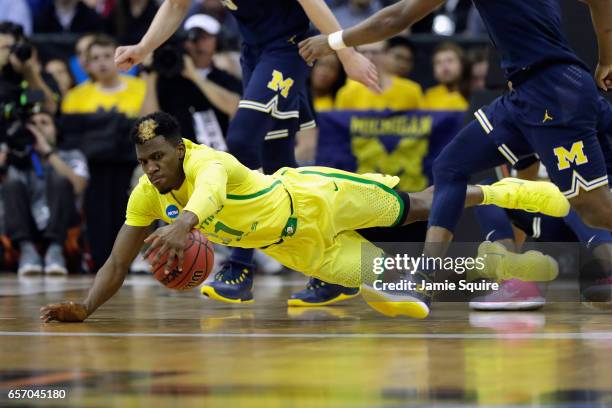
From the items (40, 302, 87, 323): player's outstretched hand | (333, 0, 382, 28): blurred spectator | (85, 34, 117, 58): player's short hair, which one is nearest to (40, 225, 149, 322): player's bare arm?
(40, 302, 87, 323): player's outstretched hand

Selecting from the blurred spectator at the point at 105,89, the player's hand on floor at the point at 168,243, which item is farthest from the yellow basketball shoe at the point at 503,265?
the blurred spectator at the point at 105,89

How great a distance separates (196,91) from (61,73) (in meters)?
1.89

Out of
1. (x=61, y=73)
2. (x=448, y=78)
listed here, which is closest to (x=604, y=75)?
(x=448, y=78)

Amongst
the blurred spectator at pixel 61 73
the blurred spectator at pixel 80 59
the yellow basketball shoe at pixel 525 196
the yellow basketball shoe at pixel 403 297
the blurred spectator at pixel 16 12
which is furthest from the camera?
the blurred spectator at pixel 16 12

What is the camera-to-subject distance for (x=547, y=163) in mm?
6000

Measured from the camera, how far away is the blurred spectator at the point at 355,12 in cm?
1251

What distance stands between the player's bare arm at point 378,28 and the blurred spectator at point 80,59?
241 inches

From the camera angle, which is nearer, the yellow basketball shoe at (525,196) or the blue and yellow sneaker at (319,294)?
the yellow basketball shoe at (525,196)

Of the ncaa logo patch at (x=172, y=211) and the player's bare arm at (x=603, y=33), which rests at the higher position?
the player's bare arm at (x=603, y=33)

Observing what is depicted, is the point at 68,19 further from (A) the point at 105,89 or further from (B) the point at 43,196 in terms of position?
(B) the point at 43,196

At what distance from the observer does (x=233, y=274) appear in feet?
24.1

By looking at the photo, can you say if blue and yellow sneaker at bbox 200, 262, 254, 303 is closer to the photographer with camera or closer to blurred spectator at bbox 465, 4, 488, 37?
the photographer with camera

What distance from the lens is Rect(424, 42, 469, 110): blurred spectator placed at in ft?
37.7

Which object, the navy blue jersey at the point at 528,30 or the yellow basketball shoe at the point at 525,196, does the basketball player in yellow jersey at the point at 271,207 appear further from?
the navy blue jersey at the point at 528,30
